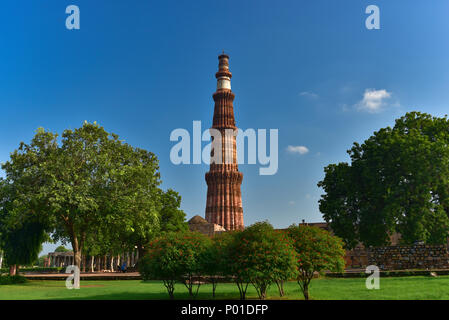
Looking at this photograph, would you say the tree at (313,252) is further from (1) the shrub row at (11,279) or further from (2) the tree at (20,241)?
(2) the tree at (20,241)

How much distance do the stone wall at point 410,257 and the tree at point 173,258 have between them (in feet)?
64.3

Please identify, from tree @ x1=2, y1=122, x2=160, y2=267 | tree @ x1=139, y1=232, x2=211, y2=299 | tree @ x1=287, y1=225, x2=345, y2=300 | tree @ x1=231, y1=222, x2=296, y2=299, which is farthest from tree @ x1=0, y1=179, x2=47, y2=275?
tree @ x1=287, y1=225, x2=345, y2=300

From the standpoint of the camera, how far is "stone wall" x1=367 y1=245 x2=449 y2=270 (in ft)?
93.2

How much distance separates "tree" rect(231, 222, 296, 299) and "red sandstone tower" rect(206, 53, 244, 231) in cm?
4700

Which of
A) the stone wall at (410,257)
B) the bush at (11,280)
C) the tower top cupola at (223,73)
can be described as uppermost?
the tower top cupola at (223,73)

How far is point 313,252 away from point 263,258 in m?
2.53

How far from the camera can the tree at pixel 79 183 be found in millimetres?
23547

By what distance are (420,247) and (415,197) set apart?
154 inches

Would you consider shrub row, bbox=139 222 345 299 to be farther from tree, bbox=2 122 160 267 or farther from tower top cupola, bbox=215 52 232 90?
tower top cupola, bbox=215 52 232 90

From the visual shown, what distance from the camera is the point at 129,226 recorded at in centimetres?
2566

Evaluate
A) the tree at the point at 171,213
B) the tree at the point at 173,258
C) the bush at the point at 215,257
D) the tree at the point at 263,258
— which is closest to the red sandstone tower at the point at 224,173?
the tree at the point at 171,213

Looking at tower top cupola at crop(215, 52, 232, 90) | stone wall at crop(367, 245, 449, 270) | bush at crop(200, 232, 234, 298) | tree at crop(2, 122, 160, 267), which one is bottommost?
stone wall at crop(367, 245, 449, 270)
